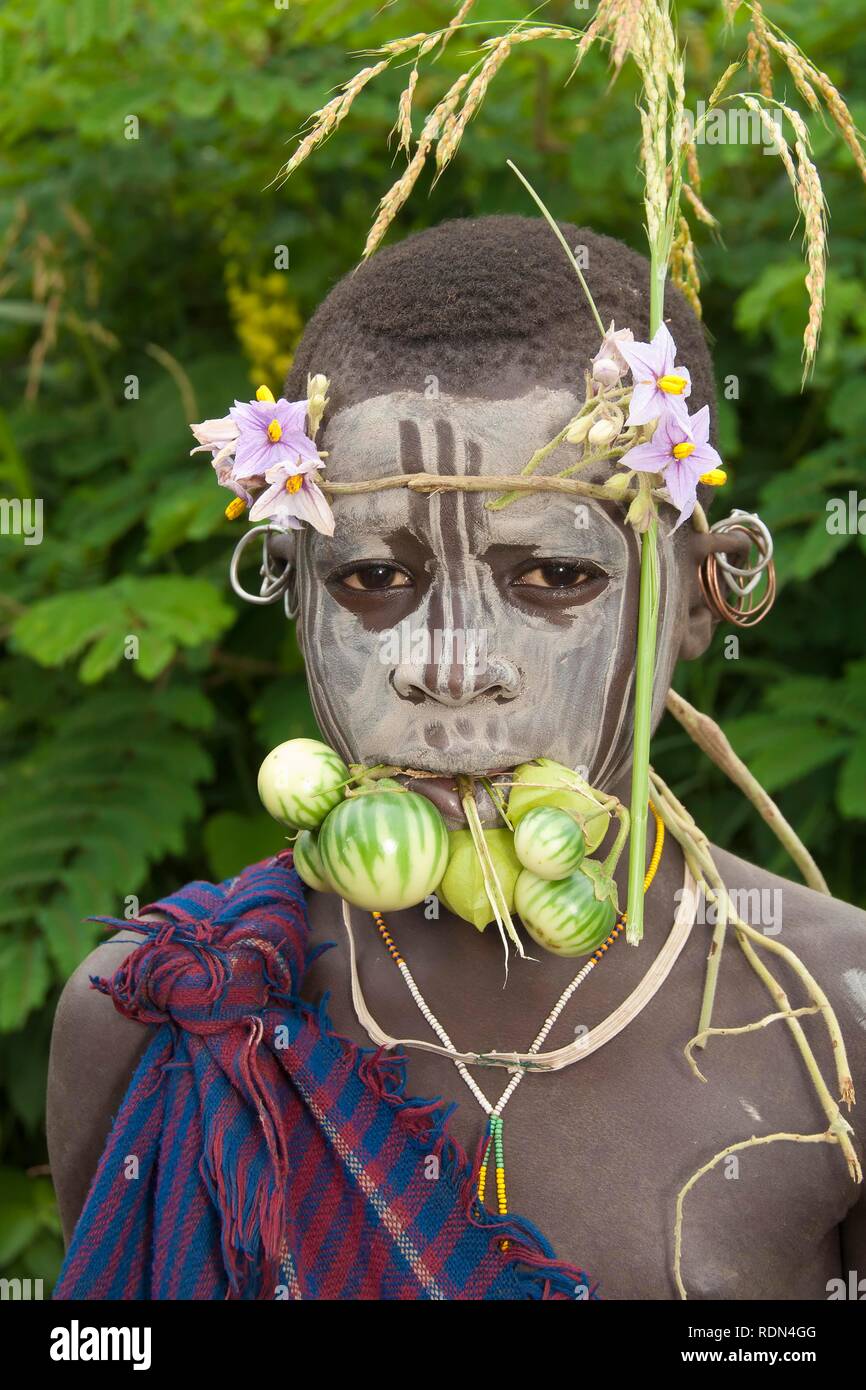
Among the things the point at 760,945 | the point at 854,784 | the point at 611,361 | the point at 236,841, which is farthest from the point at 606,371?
the point at 236,841

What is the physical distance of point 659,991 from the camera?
1979 millimetres

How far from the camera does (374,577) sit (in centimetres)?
183

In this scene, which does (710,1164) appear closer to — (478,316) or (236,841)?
(478,316)

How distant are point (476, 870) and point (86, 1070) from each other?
0.72 m

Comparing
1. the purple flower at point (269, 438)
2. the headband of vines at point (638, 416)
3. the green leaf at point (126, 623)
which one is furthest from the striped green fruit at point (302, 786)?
the green leaf at point (126, 623)

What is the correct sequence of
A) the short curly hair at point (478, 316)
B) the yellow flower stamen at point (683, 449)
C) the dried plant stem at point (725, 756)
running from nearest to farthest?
the yellow flower stamen at point (683, 449)
the short curly hair at point (478, 316)
the dried plant stem at point (725, 756)

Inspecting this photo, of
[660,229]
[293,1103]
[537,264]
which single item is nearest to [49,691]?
[293,1103]

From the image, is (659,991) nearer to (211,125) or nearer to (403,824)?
(403,824)

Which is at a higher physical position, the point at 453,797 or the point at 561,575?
the point at 561,575

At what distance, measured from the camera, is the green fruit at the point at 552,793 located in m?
1.74

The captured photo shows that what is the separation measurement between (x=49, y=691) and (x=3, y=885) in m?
0.60

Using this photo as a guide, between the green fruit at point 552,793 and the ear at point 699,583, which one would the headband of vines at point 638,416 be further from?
the ear at point 699,583

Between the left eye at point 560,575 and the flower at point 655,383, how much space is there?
0.68ft

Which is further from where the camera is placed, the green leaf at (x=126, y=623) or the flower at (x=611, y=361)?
the green leaf at (x=126, y=623)
